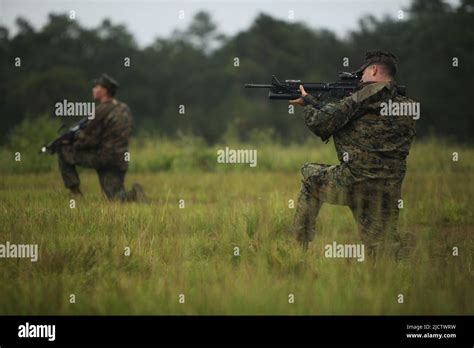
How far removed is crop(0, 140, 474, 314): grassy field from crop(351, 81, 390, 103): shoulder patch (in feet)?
4.25

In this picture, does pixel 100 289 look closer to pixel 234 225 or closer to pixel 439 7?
pixel 234 225

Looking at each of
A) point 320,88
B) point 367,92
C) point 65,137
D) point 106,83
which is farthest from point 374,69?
point 65,137

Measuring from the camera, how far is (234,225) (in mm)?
6938

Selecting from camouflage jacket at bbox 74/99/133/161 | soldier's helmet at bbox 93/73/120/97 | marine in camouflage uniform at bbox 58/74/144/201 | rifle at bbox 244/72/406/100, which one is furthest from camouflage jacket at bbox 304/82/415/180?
soldier's helmet at bbox 93/73/120/97

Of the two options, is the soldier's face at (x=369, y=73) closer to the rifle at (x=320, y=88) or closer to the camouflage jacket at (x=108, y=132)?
the rifle at (x=320, y=88)

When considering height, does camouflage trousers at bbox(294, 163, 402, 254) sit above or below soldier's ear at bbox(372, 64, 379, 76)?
below

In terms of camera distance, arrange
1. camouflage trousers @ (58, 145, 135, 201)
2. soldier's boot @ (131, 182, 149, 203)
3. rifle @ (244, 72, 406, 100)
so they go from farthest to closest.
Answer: camouflage trousers @ (58, 145, 135, 201) → soldier's boot @ (131, 182, 149, 203) → rifle @ (244, 72, 406, 100)

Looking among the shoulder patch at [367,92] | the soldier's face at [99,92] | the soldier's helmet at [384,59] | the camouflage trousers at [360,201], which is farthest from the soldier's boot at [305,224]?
the soldier's face at [99,92]

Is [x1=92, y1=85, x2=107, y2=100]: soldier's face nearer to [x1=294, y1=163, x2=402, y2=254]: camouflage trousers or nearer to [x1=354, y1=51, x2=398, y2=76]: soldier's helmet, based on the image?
[x1=294, y1=163, x2=402, y2=254]: camouflage trousers

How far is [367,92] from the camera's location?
19.6ft

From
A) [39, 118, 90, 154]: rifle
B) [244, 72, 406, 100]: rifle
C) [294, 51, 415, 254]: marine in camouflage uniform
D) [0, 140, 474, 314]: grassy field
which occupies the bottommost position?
[0, 140, 474, 314]: grassy field

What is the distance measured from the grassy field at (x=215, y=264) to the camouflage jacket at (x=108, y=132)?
933 millimetres

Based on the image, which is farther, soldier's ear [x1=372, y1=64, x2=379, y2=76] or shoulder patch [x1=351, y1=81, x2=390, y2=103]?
soldier's ear [x1=372, y1=64, x2=379, y2=76]

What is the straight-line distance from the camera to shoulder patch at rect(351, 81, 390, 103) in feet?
19.6
